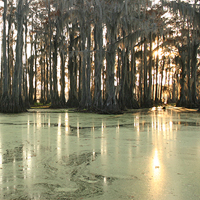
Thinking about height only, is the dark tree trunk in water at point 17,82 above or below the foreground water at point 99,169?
above

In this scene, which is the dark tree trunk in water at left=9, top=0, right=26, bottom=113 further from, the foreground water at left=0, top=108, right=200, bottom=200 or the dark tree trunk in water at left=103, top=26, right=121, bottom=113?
the foreground water at left=0, top=108, right=200, bottom=200

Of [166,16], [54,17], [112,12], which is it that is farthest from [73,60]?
[112,12]

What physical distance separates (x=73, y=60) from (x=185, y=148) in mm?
18649

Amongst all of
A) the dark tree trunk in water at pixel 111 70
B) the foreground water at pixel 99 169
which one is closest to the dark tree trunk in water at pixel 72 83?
the dark tree trunk in water at pixel 111 70

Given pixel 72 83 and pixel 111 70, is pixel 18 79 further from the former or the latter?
pixel 72 83

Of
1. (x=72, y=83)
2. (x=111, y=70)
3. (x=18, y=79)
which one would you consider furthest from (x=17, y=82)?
(x=72, y=83)

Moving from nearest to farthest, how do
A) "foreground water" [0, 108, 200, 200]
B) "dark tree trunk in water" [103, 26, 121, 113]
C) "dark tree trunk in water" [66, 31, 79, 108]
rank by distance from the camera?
1. "foreground water" [0, 108, 200, 200]
2. "dark tree trunk in water" [103, 26, 121, 113]
3. "dark tree trunk in water" [66, 31, 79, 108]

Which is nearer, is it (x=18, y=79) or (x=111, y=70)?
(x=111, y=70)

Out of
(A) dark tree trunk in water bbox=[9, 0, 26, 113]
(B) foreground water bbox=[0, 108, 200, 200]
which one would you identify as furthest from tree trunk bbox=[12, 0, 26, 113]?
(B) foreground water bbox=[0, 108, 200, 200]

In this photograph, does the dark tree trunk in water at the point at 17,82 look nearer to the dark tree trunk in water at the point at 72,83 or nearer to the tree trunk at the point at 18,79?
the tree trunk at the point at 18,79

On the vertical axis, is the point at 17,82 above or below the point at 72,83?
below

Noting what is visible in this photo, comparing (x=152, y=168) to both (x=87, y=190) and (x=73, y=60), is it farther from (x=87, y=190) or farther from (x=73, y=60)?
(x=73, y=60)

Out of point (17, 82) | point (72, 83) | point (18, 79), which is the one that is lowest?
point (17, 82)

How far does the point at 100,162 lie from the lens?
2945mm
